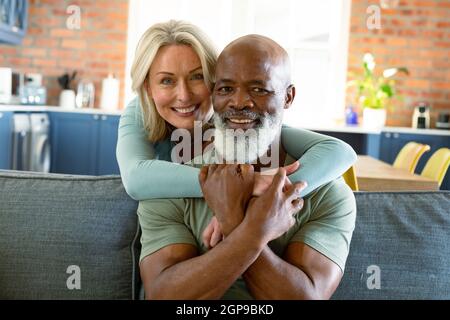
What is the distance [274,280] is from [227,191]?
0.68 ft

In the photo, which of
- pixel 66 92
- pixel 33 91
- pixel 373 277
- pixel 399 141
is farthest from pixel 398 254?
pixel 66 92

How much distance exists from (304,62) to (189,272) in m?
5.36

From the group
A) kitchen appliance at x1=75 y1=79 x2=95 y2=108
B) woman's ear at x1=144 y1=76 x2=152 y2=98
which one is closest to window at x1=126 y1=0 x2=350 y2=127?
kitchen appliance at x1=75 y1=79 x2=95 y2=108

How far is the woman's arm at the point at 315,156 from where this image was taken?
140cm

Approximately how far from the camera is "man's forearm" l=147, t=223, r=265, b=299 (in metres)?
1.21

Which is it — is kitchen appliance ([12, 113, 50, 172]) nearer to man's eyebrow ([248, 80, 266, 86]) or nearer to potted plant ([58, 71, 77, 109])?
potted plant ([58, 71, 77, 109])

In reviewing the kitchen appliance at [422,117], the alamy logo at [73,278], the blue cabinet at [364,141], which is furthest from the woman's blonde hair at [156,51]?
the kitchen appliance at [422,117]

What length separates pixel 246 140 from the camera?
1.56 m

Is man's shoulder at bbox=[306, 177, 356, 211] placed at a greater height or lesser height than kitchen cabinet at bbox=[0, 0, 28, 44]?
lesser

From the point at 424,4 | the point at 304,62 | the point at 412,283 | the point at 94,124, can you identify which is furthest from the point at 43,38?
the point at 412,283

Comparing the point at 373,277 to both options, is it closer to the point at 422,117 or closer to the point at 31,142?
the point at 31,142

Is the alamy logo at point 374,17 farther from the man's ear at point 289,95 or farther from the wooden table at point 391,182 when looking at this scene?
the man's ear at point 289,95

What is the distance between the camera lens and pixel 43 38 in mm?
6430

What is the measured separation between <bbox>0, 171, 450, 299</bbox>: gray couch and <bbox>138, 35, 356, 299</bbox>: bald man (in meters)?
0.12
